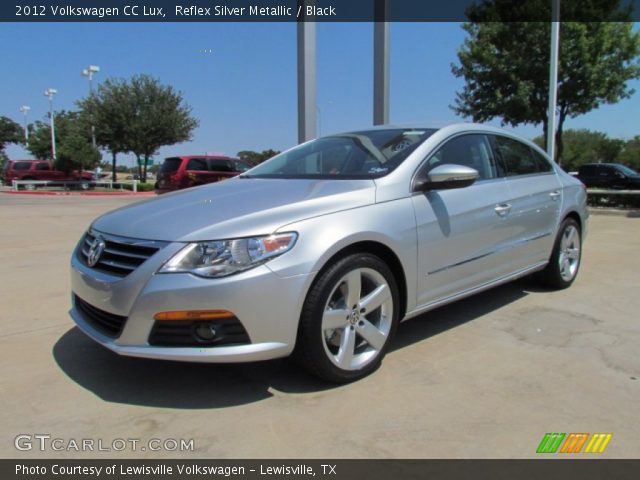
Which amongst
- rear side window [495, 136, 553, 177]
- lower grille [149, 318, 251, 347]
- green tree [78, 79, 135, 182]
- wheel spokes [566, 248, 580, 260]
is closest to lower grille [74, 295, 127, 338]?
lower grille [149, 318, 251, 347]

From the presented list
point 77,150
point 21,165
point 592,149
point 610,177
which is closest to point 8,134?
point 21,165

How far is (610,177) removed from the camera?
74.5ft

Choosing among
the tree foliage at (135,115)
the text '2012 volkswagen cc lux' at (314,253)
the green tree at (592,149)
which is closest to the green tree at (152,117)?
the tree foliage at (135,115)

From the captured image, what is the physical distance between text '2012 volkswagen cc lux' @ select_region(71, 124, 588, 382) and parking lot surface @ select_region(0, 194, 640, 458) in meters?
0.30

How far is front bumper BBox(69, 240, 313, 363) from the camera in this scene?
2607 millimetres

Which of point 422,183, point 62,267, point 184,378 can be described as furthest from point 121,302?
point 62,267

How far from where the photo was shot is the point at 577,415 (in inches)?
106

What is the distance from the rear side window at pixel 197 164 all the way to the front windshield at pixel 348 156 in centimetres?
1344

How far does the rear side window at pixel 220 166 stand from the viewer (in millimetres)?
18062

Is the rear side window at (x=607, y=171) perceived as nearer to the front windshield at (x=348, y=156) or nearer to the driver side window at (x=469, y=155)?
the driver side window at (x=469, y=155)

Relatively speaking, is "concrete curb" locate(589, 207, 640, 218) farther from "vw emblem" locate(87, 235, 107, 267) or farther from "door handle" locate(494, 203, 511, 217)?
"vw emblem" locate(87, 235, 107, 267)

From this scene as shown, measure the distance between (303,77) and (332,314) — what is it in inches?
273
